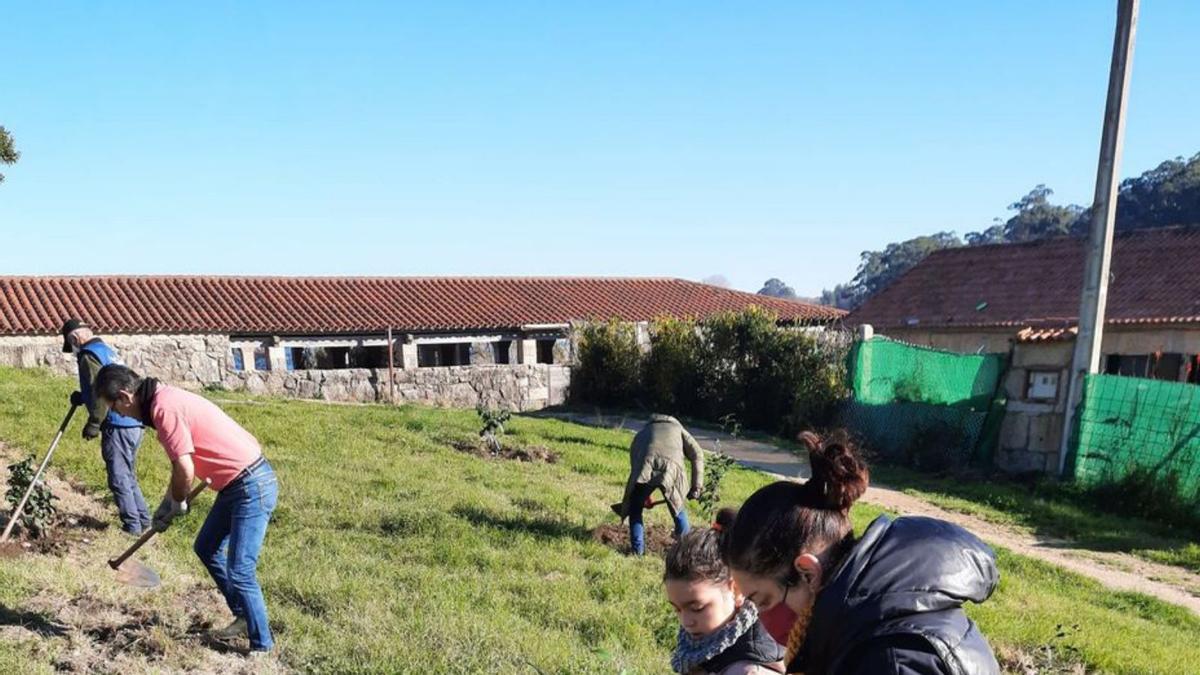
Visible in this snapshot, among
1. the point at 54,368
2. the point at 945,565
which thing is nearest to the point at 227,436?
the point at 945,565

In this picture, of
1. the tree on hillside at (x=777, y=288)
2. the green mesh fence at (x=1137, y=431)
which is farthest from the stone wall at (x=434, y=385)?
the tree on hillside at (x=777, y=288)

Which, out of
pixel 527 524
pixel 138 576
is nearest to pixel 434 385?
pixel 527 524

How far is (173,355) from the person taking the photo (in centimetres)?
2167

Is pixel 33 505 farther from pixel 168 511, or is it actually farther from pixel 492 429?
pixel 492 429

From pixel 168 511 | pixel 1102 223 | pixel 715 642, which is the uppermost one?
pixel 1102 223

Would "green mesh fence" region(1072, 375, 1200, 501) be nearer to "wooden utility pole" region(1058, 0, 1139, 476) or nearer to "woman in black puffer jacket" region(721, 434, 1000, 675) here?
"wooden utility pole" region(1058, 0, 1139, 476)

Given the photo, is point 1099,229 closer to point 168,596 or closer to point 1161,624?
point 1161,624

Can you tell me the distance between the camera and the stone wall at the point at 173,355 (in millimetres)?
20891

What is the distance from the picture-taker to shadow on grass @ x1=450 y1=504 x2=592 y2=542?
7.63m

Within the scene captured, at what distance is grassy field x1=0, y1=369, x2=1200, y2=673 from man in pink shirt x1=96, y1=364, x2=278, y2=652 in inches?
20.0

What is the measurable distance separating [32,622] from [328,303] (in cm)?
2129

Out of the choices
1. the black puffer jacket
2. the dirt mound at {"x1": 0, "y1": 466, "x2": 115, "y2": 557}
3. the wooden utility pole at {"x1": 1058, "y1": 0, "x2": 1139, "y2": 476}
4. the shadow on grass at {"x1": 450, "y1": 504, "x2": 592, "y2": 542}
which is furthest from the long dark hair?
the wooden utility pole at {"x1": 1058, "y1": 0, "x2": 1139, "y2": 476}

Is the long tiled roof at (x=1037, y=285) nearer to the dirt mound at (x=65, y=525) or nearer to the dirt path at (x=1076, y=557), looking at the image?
the dirt path at (x=1076, y=557)

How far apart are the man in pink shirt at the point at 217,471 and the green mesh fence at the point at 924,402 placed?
12.7 m
